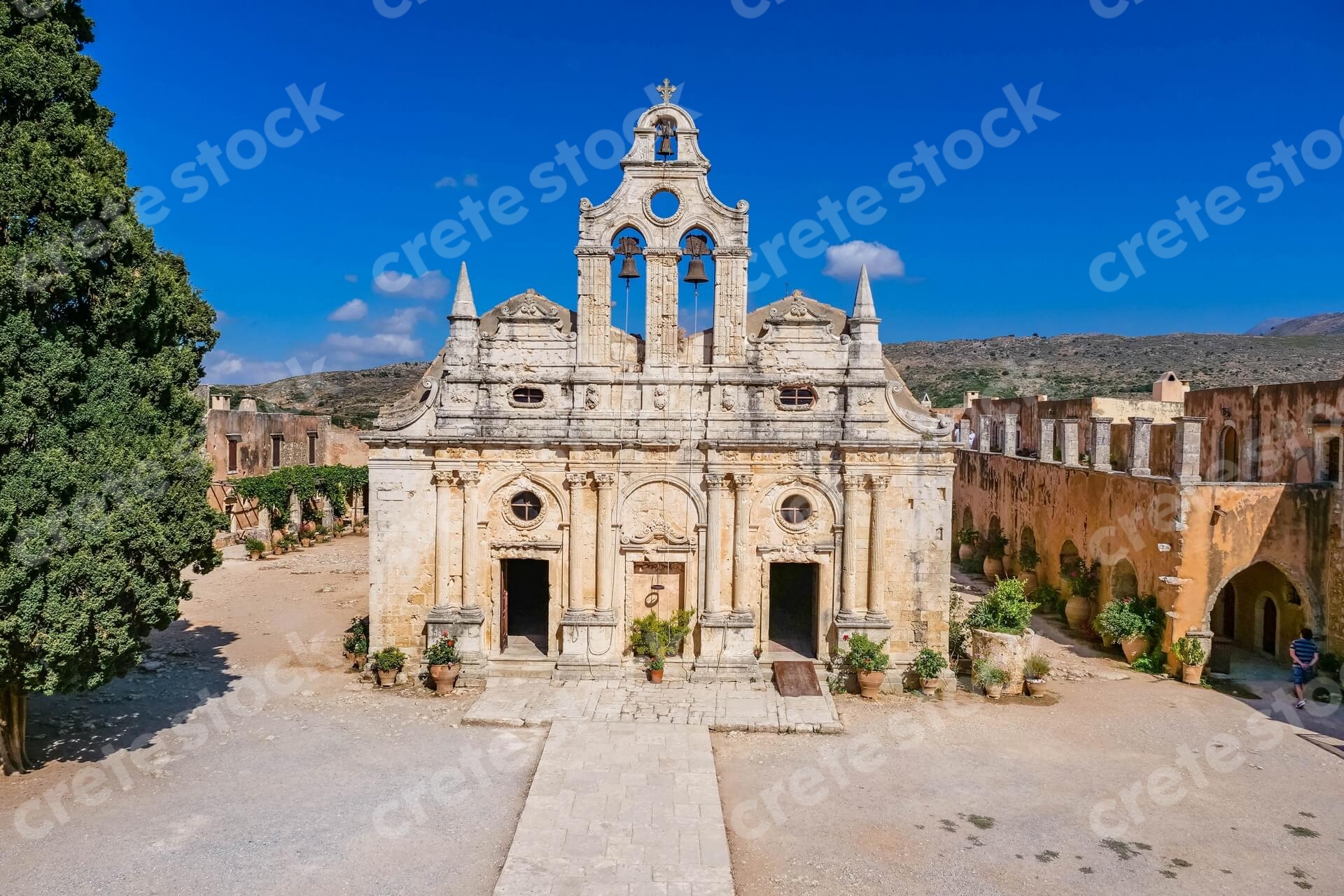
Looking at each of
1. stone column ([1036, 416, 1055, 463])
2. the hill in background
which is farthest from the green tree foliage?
the hill in background

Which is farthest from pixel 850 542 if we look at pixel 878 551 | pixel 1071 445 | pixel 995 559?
pixel 995 559

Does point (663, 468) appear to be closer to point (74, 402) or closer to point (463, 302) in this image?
point (463, 302)

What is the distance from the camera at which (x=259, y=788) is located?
11953 millimetres

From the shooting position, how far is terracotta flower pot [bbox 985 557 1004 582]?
2620 cm

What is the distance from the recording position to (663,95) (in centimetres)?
1675

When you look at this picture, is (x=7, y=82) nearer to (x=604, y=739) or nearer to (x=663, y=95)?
(x=663, y=95)

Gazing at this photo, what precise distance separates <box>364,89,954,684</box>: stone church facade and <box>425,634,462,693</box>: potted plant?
494mm

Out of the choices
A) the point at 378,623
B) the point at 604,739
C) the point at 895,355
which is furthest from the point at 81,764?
the point at 895,355

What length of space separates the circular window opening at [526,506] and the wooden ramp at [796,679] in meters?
5.91

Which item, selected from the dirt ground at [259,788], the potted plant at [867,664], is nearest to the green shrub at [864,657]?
the potted plant at [867,664]

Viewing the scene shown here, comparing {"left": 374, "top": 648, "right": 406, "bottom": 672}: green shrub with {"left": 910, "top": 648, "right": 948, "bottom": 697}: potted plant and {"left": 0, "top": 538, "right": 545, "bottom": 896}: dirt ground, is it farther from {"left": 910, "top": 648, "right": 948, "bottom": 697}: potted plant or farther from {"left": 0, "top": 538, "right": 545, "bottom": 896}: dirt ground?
{"left": 910, "top": 648, "right": 948, "bottom": 697}: potted plant

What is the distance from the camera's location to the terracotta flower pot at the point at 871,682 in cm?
1587

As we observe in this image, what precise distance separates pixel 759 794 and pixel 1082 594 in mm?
12686

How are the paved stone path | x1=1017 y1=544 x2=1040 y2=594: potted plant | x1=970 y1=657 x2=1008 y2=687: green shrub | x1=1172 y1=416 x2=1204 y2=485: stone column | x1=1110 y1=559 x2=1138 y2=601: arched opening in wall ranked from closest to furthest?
the paved stone path
x1=970 y1=657 x2=1008 y2=687: green shrub
x1=1172 y1=416 x2=1204 y2=485: stone column
x1=1110 y1=559 x2=1138 y2=601: arched opening in wall
x1=1017 y1=544 x2=1040 y2=594: potted plant
